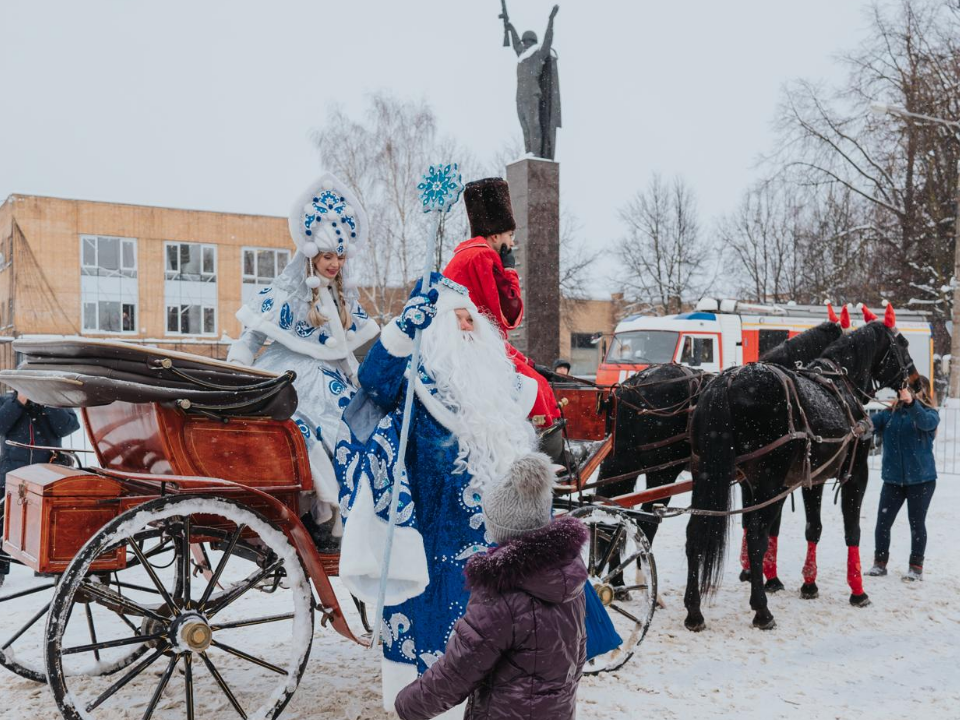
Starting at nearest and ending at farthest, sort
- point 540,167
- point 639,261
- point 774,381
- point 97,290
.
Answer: point 774,381 → point 540,167 → point 97,290 → point 639,261

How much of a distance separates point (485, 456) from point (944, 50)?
2387 cm

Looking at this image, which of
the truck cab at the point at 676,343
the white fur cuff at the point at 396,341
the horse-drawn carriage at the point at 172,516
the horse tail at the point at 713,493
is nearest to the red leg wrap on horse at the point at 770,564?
the horse tail at the point at 713,493

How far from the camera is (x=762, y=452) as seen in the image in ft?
17.7

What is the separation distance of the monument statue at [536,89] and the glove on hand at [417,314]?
815cm

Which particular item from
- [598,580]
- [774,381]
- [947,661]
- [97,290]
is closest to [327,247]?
[598,580]

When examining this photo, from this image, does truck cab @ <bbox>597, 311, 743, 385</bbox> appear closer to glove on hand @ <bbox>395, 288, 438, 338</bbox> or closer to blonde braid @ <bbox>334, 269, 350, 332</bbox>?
blonde braid @ <bbox>334, 269, 350, 332</bbox>

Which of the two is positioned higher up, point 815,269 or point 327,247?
point 815,269

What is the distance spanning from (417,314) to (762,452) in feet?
10.8

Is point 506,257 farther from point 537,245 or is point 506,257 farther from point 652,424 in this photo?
point 537,245

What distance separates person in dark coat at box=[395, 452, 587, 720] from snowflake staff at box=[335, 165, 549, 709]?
0.78 m

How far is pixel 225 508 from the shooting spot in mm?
3225

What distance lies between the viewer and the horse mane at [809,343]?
6441 mm

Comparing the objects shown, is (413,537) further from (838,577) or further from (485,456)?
(838,577)

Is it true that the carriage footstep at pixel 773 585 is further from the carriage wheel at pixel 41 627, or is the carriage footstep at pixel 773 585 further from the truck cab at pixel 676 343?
the truck cab at pixel 676 343
